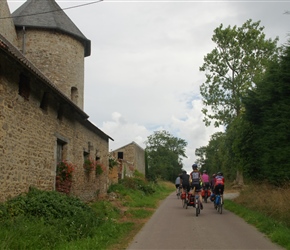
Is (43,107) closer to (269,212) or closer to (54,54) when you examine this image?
(269,212)

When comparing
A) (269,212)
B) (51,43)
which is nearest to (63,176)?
(269,212)

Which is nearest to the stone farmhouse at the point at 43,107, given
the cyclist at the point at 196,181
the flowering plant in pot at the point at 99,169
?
the flowering plant in pot at the point at 99,169

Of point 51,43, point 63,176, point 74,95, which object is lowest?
point 63,176

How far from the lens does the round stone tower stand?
20.0m

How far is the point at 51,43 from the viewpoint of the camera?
20312 millimetres

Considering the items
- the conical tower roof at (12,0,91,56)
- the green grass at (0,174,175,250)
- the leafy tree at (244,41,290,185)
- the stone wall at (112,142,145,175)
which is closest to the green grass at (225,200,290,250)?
the leafy tree at (244,41,290,185)

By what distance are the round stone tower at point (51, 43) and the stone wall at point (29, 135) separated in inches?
202

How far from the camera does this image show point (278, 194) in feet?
39.5

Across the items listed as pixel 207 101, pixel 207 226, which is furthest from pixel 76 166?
pixel 207 101

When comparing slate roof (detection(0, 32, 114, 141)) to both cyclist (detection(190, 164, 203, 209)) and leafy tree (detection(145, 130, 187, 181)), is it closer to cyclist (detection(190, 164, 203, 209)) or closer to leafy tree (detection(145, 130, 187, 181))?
cyclist (detection(190, 164, 203, 209))

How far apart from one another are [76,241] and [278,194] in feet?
23.7

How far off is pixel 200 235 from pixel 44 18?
52.3 feet

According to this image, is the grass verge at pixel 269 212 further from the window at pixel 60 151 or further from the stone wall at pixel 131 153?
the stone wall at pixel 131 153

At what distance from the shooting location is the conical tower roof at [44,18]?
20078mm
